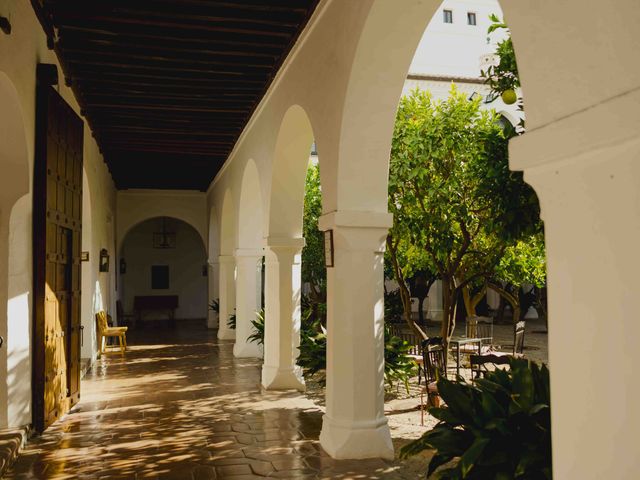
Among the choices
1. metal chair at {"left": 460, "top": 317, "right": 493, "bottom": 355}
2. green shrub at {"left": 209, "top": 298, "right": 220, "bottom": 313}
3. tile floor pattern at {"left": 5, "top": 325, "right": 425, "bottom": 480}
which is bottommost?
tile floor pattern at {"left": 5, "top": 325, "right": 425, "bottom": 480}

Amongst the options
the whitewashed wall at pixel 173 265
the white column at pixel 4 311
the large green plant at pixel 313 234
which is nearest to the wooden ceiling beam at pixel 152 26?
the white column at pixel 4 311

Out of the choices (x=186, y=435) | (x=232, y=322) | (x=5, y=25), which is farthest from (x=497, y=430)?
(x=232, y=322)

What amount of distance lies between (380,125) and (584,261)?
3.73 m

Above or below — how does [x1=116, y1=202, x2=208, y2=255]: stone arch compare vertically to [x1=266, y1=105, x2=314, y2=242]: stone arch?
above

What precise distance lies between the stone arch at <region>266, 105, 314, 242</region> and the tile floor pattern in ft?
8.20

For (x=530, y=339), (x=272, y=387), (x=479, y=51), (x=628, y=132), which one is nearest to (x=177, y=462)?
(x=272, y=387)

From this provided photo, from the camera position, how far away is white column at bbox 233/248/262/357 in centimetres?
1284

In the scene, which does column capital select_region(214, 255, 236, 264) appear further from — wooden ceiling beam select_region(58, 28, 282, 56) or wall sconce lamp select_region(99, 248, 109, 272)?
wooden ceiling beam select_region(58, 28, 282, 56)

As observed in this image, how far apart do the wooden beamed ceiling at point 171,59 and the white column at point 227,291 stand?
4.73m

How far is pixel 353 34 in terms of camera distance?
5.34m

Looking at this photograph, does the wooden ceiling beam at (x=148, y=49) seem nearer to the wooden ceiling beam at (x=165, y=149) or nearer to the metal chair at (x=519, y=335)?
the wooden ceiling beam at (x=165, y=149)

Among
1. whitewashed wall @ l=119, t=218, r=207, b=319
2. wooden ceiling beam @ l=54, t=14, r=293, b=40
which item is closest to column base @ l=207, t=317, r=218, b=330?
whitewashed wall @ l=119, t=218, r=207, b=319

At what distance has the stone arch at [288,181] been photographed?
8.57 metres

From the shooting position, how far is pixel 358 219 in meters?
5.82
